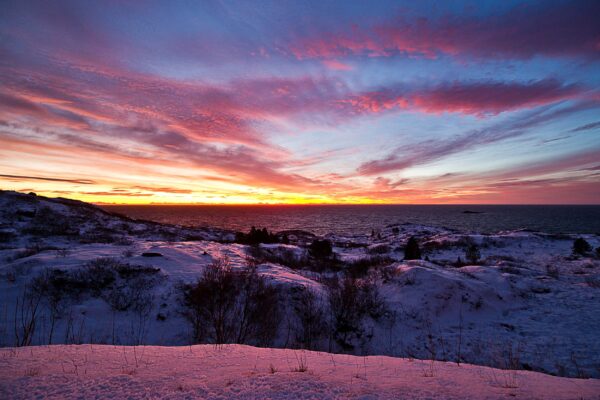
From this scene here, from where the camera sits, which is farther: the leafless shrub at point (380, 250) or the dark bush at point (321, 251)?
the leafless shrub at point (380, 250)

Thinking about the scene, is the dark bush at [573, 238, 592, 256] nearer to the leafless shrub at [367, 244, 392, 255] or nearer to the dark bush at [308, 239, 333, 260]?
the leafless shrub at [367, 244, 392, 255]

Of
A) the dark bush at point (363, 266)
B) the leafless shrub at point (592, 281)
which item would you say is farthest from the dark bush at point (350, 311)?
the leafless shrub at point (592, 281)

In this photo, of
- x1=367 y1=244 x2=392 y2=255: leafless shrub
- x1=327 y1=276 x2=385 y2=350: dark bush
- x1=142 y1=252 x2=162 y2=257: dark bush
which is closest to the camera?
x1=327 y1=276 x2=385 y2=350: dark bush

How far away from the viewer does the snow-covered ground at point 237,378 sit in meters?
3.44

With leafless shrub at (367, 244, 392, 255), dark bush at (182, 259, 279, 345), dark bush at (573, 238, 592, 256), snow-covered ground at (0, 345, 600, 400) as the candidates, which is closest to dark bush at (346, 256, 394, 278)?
dark bush at (182, 259, 279, 345)

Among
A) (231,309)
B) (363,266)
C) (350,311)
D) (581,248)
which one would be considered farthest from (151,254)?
(581,248)

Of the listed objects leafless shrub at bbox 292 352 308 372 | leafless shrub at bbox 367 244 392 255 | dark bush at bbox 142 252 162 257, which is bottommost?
leafless shrub at bbox 367 244 392 255

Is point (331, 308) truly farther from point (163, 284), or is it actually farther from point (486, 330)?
point (163, 284)

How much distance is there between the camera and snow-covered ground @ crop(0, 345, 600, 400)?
135 inches

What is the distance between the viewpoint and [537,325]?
41.3 ft

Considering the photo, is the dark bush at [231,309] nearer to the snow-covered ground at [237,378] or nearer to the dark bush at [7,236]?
the snow-covered ground at [237,378]

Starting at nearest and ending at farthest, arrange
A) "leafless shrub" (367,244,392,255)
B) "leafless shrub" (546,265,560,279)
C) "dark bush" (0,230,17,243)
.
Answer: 1. "leafless shrub" (546,265,560,279)
2. "dark bush" (0,230,17,243)
3. "leafless shrub" (367,244,392,255)

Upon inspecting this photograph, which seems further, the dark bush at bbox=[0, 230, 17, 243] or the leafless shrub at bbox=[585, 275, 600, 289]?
the dark bush at bbox=[0, 230, 17, 243]

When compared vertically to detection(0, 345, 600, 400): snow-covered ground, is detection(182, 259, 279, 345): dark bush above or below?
below
